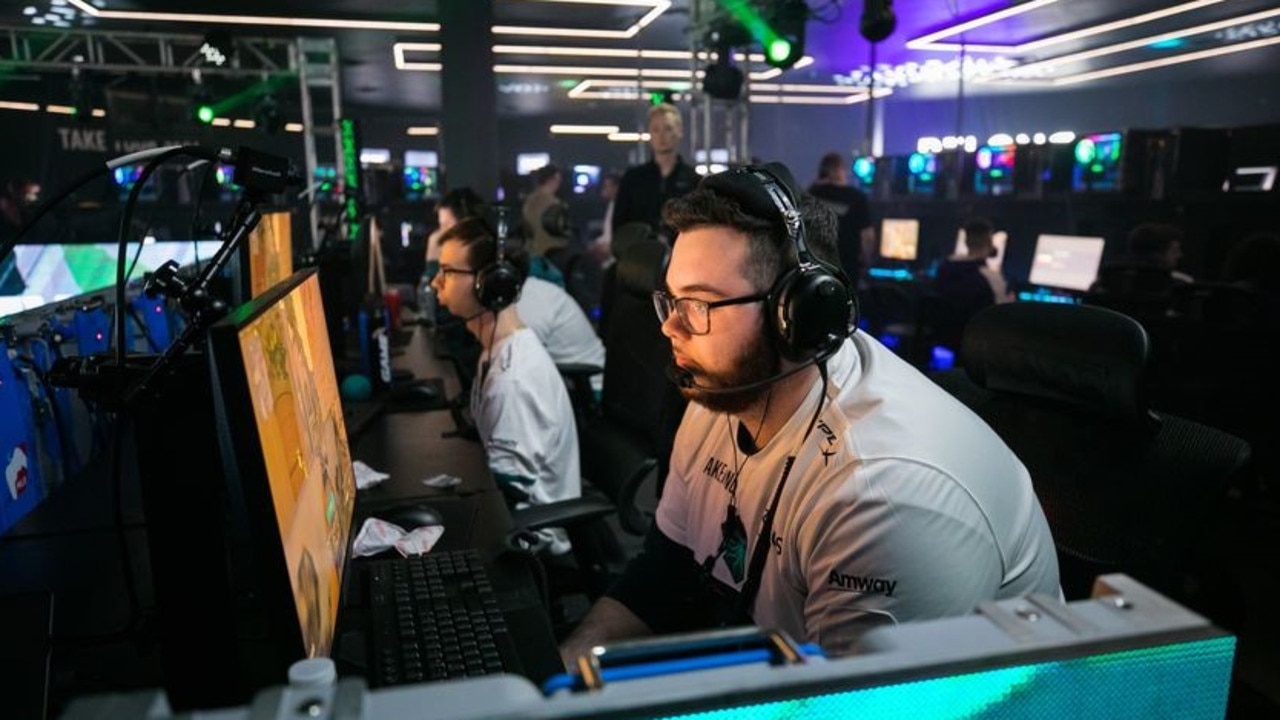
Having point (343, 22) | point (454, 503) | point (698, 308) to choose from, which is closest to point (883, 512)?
point (698, 308)

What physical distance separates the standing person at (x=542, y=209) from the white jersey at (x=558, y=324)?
3.18 meters

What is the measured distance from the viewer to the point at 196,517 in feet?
2.97

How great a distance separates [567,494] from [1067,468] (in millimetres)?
1333

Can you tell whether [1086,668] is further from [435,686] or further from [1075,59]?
[1075,59]

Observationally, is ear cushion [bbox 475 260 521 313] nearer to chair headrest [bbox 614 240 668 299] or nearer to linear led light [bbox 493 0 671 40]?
chair headrest [bbox 614 240 668 299]

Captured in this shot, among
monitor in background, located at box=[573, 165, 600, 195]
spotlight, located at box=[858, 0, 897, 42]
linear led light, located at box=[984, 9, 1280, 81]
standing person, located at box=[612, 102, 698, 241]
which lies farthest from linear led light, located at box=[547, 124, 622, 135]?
standing person, located at box=[612, 102, 698, 241]

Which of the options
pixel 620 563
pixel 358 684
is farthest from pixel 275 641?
pixel 620 563

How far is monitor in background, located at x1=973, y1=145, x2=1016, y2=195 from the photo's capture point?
20.1 feet

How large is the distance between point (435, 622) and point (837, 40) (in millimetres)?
9019

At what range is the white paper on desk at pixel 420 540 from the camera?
61.8 inches

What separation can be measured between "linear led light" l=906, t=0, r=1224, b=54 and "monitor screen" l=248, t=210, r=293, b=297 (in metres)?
7.09

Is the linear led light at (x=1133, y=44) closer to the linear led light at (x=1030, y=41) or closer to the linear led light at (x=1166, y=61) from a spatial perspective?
the linear led light at (x=1030, y=41)

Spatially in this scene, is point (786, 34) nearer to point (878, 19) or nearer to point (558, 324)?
point (878, 19)

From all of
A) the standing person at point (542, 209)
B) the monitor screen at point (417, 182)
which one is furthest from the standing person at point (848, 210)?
the monitor screen at point (417, 182)
